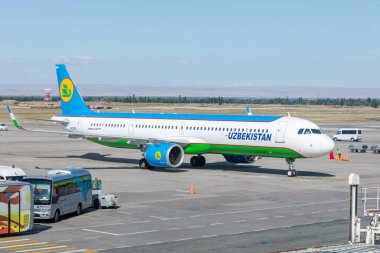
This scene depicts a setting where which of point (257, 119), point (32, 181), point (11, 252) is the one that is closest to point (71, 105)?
point (257, 119)

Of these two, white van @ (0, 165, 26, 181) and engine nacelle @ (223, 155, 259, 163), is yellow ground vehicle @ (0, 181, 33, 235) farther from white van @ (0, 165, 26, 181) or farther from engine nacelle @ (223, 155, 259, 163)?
engine nacelle @ (223, 155, 259, 163)

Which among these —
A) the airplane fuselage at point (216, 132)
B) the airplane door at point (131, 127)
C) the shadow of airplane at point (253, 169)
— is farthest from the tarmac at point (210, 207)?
the airplane door at point (131, 127)

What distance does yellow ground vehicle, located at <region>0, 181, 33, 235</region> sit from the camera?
34.7 meters

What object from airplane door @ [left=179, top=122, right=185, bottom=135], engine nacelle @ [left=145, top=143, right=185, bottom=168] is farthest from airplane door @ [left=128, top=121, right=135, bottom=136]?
engine nacelle @ [left=145, top=143, right=185, bottom=168]

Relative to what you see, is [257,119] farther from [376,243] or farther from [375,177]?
[376,243]

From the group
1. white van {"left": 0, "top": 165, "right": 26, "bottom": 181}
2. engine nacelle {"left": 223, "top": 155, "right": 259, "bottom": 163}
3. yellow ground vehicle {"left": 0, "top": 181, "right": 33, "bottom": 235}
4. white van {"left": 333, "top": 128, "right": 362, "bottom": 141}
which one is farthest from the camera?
white van {"left": 333, "top": 128, "right": 362, "bottom": 141}

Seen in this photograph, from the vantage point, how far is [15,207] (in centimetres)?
3503

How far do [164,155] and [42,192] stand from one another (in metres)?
25.2

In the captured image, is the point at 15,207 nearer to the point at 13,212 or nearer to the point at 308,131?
the point at 13,212

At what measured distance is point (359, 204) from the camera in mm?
46906

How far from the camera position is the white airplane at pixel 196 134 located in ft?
199

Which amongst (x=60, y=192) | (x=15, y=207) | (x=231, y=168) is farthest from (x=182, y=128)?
(x=15, y=207)

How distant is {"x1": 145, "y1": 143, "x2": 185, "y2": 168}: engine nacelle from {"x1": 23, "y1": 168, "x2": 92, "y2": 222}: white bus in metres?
20.1

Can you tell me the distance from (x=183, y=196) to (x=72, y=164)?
74.3 feet
